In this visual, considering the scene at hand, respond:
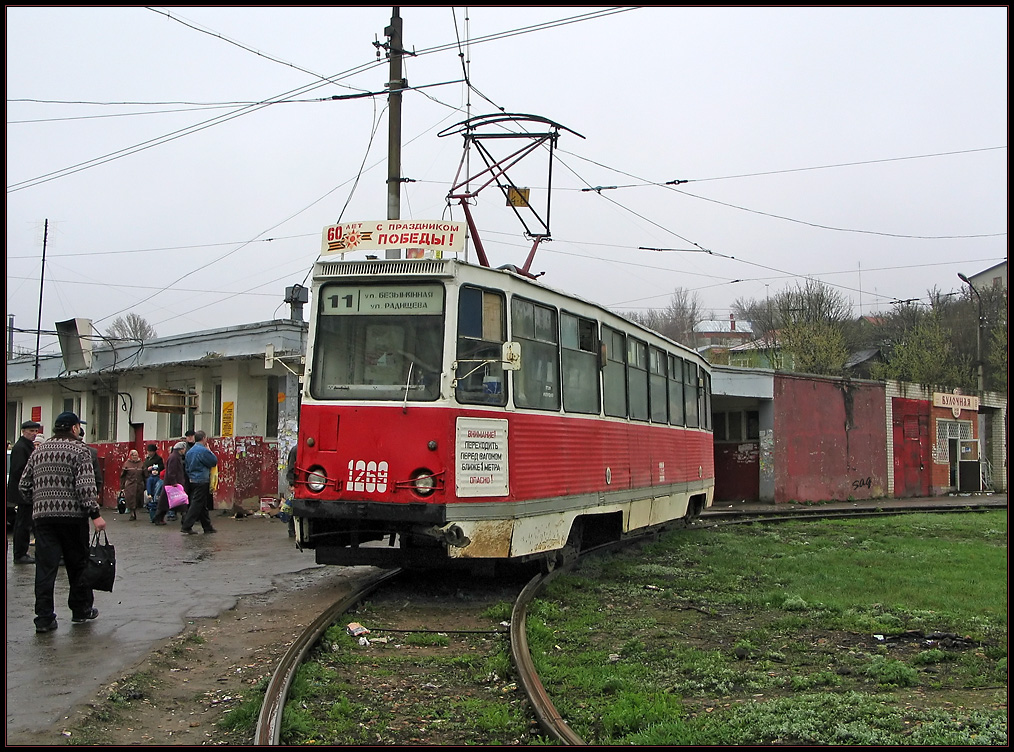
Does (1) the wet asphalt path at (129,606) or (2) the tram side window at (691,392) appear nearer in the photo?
(1) the wet asphalt path at (129,606)

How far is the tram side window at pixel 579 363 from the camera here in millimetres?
10242

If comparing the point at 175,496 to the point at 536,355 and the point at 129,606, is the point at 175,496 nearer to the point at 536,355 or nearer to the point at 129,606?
the point at 129,606

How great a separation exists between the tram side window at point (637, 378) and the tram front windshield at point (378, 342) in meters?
4.12

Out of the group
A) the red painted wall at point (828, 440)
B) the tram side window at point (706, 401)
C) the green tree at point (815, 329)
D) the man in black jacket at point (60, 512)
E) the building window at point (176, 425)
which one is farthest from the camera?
the green tree at point (815, 329)

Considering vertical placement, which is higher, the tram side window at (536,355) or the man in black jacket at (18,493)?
the tram side window at (536,355)

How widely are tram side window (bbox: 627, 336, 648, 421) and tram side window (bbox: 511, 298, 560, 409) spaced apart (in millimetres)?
2522

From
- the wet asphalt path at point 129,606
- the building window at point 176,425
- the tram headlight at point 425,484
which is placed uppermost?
the building window at point 176,425

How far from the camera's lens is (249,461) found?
20.9m

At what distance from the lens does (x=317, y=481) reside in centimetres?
889

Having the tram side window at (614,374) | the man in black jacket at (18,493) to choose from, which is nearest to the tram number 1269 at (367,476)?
the tram side window at (614,374)

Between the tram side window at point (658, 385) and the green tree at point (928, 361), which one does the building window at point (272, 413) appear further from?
the green tree at point (928, 361)

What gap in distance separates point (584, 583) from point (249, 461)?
12.6 metres

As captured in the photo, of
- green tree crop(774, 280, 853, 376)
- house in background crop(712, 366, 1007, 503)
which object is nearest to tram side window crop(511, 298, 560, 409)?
house in background crop(712, 366, 1007, 503)

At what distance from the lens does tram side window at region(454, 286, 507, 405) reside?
876cm
